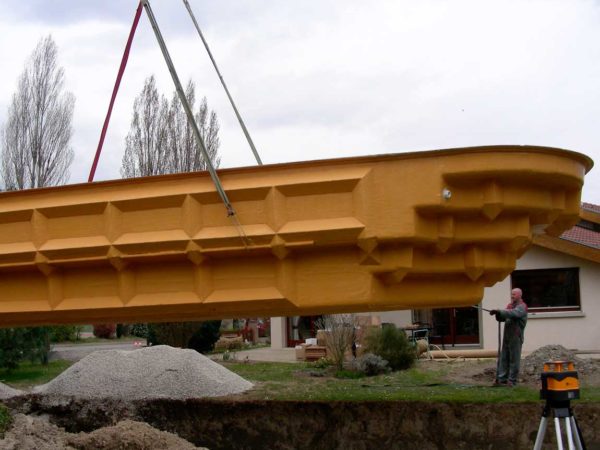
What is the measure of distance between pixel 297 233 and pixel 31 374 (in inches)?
560

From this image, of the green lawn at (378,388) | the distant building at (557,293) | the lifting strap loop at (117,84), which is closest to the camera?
the lifting strap loop at (117,84)

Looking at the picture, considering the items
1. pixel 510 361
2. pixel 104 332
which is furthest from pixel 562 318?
pixel 104 332

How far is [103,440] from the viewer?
7.05 m

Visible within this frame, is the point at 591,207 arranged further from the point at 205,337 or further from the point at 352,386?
the point at 352,386

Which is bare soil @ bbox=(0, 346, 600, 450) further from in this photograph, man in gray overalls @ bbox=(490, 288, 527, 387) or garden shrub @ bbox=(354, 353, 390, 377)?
garden shrub @ bbox=(354, 353, 390, 377)

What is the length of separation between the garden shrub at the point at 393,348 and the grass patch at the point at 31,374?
7.49 metres

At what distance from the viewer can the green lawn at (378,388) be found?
34.3 feet

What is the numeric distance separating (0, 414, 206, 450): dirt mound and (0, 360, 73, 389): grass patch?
30.3 ft

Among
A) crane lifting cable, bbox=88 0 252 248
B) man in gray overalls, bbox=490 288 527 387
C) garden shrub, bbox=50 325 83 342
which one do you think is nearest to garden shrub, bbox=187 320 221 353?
garden shrub, bbox=50 325 83 342

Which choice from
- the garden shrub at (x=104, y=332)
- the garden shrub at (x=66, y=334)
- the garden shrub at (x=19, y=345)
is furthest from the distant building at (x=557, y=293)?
the garden shrub at (x=104, y=332)

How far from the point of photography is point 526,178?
6684mm

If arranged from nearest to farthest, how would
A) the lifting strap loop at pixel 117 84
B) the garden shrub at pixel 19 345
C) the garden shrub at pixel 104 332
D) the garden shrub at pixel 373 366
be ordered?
1. the lifting strap loop at pixel 117 84
2. the garden shrub at pixel 373 366
3. the garden shrub at pixel 19 345
4. the garden shrub at pixel 104 332

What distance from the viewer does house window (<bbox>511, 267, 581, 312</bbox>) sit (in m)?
21.4

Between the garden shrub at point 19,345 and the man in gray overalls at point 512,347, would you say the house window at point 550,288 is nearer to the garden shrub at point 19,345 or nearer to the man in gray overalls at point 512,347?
the man in gray overalls at point 512,347
